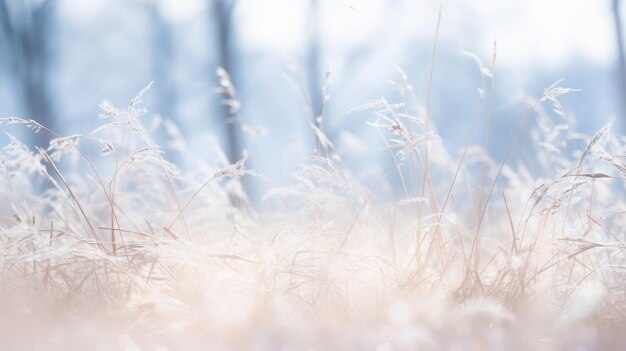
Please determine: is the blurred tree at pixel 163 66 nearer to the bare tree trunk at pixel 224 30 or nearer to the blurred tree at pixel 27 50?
the blurred tree at pixel 27 50

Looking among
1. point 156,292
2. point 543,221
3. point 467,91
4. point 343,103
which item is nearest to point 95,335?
point 156,292

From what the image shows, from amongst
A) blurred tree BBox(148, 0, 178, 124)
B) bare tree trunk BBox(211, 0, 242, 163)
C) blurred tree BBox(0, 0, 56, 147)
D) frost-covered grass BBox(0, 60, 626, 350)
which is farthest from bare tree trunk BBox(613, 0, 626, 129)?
blurred tree BBox(0, 0, 56, 147)

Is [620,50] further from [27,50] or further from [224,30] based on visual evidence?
[27,50]

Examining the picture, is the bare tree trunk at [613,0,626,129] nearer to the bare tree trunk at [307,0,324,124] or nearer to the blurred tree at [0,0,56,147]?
the bare tree trunk at [307,0,324,124]

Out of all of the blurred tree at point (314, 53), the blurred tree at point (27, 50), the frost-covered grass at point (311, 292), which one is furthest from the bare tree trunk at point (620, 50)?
the blurred tree at point (27, 50)

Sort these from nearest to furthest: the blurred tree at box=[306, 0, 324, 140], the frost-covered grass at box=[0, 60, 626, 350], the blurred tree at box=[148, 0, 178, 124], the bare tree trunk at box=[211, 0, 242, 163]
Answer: the frost-covered grass at box=[0, 60, 626, 350], the bare tree trunk at box=[211, 0, 242, 163], the blurred tree at box=[306, 0, 324, 140], the blurred tree at box=[148, 0, 178, 124]

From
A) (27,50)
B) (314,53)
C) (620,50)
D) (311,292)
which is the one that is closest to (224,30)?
(314,53)

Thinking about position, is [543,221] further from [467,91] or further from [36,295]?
[467,91]

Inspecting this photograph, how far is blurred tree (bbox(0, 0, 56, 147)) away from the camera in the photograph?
31.0 ft

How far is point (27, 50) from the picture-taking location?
31.2 ft

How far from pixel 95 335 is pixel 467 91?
1240 centimetres

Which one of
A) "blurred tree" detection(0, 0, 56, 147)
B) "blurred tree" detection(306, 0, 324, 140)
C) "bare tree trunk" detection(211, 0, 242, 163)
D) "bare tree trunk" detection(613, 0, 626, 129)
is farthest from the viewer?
"blurred tree" detection(0, 0, 56, 147)

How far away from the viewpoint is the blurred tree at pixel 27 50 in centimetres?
945

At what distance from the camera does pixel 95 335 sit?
4.93 ft
